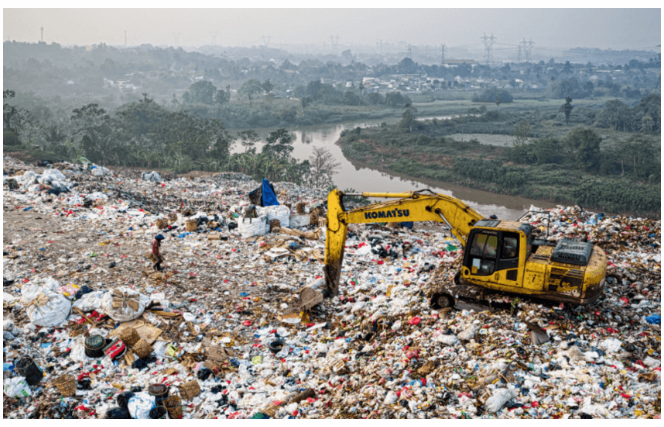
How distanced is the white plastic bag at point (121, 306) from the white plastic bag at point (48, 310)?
18.3 inches

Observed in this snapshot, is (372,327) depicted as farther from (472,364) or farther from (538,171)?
(538,171)

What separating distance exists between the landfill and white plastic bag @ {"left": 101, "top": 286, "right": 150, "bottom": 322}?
19 mm

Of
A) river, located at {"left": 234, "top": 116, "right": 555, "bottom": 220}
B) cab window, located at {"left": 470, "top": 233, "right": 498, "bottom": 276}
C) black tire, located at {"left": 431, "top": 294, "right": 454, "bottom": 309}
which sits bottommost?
river, located at {"left": 234, "top": 116, "right": 555, "bottom": 220}

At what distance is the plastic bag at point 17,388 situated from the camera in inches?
177

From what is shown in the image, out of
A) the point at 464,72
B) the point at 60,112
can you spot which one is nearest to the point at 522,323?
the point at 60,112

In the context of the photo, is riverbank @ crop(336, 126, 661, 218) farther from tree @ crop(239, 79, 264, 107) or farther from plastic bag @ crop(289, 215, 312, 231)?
tree @ crop(239, 79, 264, 107)

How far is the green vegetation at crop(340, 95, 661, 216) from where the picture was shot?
20.3 meters

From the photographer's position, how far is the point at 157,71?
82.9 meters

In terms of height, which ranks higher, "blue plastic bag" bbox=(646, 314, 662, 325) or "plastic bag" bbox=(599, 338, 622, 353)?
"blue plastic bag" bbox=(646, 314, 662, 325)

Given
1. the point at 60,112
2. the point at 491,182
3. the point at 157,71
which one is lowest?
the point at 491,182

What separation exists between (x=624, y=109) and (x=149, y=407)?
4205 centimetres

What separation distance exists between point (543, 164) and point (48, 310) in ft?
81.3

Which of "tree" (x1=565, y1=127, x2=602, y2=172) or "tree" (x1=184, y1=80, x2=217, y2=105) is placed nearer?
"tree" (x1=565, y1=127, x2=602, y2=172)

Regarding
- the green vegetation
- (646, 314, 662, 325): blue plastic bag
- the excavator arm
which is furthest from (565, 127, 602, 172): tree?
the excavator arm
